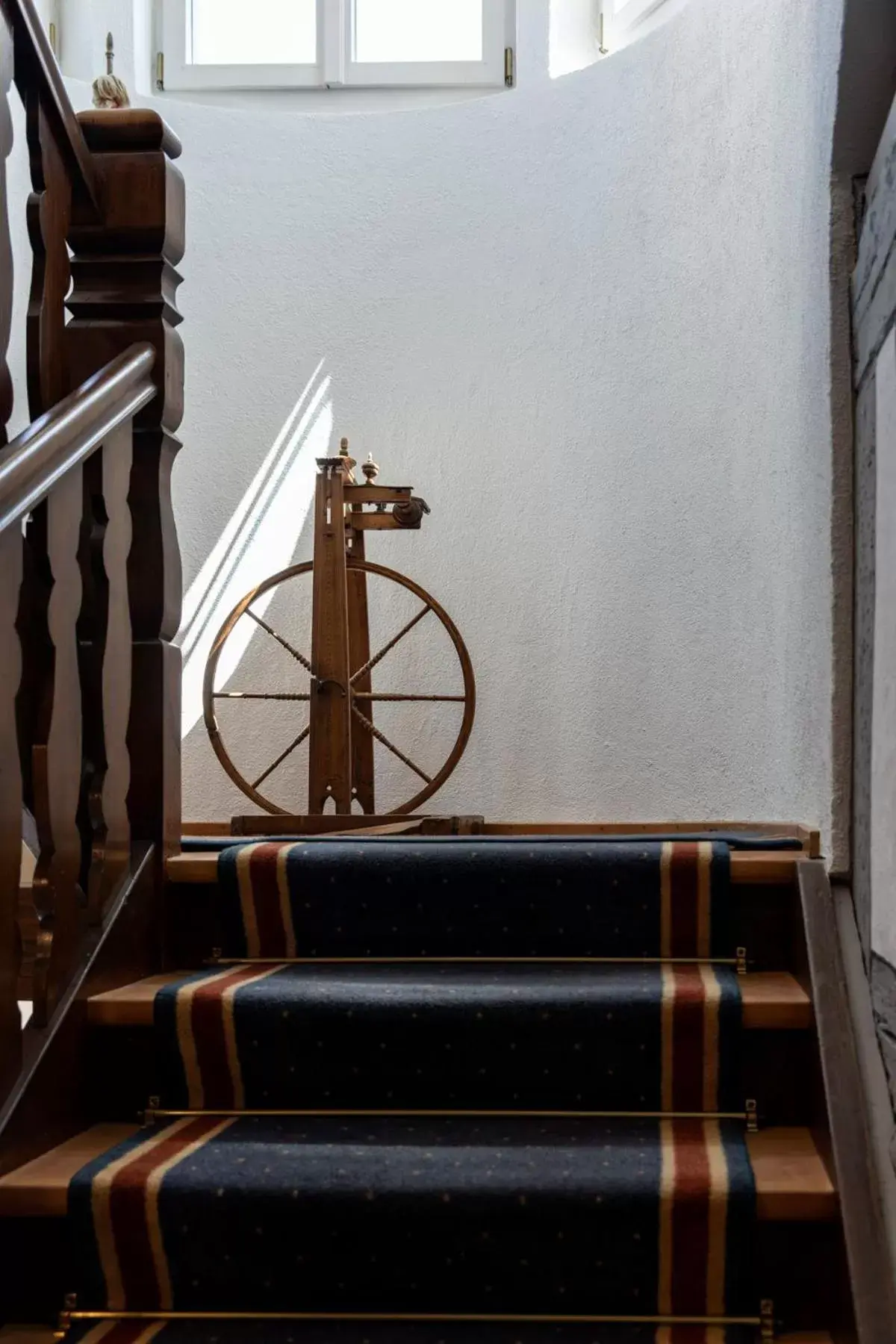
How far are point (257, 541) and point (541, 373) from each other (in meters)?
0.96

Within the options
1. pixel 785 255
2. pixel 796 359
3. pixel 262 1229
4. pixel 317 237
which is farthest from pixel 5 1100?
pixel 317 237

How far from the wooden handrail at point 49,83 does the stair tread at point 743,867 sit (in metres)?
0.99

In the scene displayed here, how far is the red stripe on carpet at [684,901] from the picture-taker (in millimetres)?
1984

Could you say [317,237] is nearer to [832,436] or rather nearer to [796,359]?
[796,359]

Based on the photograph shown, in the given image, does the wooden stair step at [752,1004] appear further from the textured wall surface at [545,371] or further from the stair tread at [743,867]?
the textured wall surface at [545,371]

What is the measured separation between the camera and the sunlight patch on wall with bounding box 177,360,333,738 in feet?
13.1

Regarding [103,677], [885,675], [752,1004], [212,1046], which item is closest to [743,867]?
[752,1004]

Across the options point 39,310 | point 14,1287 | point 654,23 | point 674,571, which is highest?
point 654,23

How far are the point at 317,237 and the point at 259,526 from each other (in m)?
0.90

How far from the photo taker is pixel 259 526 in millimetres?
4027

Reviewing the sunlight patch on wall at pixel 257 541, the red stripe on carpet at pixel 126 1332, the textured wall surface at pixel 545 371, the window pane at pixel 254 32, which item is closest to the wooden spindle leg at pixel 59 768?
the red stripe on carpet at pixel 126 1332

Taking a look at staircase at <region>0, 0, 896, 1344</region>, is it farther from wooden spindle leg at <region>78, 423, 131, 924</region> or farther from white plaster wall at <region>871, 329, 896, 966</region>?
white plaster wall at <region>871, 329, 896, 966</region>

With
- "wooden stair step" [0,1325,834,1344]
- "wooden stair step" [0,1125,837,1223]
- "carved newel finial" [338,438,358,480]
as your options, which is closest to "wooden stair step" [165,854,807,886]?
"wooden stair step" [0,1125,837,1223]

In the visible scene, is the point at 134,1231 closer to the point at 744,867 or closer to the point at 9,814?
the point at 9,814
